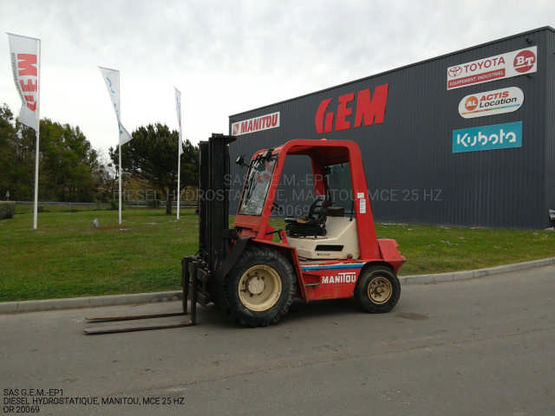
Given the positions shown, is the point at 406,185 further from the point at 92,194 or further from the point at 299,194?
the point at 92,194

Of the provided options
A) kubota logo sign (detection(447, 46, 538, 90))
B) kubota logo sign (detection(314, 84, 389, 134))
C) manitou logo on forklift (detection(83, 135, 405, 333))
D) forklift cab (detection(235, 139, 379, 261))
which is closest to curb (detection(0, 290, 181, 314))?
manitou logo on forklift (detection(83, 135, 405, 333))

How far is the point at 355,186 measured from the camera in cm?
681

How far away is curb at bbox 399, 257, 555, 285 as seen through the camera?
369 inches

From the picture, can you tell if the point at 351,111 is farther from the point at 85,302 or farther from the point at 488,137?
the point at 85,302

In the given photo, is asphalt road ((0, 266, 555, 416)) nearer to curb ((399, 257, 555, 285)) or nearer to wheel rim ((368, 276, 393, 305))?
wheel rim ((368, 276, 393, 305))

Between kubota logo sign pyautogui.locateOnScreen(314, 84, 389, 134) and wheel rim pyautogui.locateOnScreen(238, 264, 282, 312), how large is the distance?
21.8 meters

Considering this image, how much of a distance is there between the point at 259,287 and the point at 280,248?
0.60 meters

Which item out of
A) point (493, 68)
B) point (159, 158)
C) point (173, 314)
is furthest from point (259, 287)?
point (159, 158)

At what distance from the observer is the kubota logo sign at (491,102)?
64.5ft

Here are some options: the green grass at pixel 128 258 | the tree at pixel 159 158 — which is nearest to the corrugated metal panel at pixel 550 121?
the green grass at pixel 128 258

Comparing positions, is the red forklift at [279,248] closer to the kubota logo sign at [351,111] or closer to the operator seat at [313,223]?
the operator seat at [313,223]

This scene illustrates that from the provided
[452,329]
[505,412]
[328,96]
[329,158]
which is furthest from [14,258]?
[328,96]

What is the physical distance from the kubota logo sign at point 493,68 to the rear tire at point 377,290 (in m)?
16.6

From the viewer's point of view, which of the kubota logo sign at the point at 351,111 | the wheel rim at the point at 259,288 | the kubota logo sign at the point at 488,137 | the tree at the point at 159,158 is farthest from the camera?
the tree at the point at 159,158
